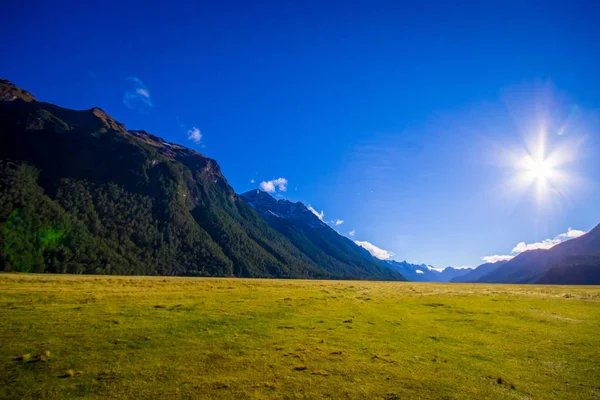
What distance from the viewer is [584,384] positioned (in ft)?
48.5

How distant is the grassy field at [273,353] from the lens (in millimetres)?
12711

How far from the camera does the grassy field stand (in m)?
12.7

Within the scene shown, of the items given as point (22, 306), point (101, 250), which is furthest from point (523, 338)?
point (101, 250)

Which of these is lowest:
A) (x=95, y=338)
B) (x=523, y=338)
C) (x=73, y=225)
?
(x=523, y=338)

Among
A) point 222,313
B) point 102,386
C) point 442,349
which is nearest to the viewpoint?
point 102,386

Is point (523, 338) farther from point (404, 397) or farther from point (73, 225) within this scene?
point (73, 225)

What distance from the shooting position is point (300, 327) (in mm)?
24703

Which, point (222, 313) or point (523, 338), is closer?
point (523, 338)

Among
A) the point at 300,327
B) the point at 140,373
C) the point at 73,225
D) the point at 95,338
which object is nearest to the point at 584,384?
the point at 300,327

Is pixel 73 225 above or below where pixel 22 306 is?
above

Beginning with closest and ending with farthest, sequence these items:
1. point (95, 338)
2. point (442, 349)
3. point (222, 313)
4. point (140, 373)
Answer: point (140, 373), point (95, 338), point (442, 349), point (222, 313)

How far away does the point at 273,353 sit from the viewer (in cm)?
1752

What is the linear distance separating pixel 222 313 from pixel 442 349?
19333 millimetres

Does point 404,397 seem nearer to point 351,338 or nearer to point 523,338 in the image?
point 351,338
